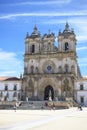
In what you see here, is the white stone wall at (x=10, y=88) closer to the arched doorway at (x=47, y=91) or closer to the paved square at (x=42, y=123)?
the arched doorway at (x=47, y=91)

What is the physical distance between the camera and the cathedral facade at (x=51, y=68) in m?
67.8

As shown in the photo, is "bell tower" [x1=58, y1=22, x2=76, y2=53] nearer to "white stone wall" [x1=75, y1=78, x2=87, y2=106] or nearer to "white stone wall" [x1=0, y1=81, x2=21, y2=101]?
"white stone wall" [x1=75, y1=78, x2=87, y2=106]

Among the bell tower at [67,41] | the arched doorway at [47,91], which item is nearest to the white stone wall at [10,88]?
the arched doorway at [47,91]

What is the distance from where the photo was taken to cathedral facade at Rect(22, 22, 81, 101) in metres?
67.8

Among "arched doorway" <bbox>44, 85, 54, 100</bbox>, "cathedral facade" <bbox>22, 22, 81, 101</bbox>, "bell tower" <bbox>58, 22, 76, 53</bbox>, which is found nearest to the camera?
"cathedral facade" <bbox>22, 22, 81, 101</bbox>

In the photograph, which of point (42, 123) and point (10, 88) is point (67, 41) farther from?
point (42, 123)

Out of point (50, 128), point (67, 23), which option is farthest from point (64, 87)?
point (50, 128)


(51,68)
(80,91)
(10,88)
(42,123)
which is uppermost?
(51,68)

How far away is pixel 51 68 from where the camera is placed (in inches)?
2781

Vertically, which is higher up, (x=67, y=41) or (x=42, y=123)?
(x=67, y=41)

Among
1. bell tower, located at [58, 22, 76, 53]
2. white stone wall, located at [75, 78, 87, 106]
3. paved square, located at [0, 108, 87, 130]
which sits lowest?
paved square, located at [0, 108, 87, 130]

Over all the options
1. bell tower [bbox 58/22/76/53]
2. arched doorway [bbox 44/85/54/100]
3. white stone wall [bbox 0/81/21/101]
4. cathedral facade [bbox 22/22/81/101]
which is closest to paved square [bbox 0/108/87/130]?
cathedral facade [bbox 22/22/81/101]

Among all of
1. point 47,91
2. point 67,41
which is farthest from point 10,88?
point 67,41

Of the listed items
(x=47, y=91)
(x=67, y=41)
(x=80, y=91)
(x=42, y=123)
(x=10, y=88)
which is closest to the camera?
(x=42, y=123)
